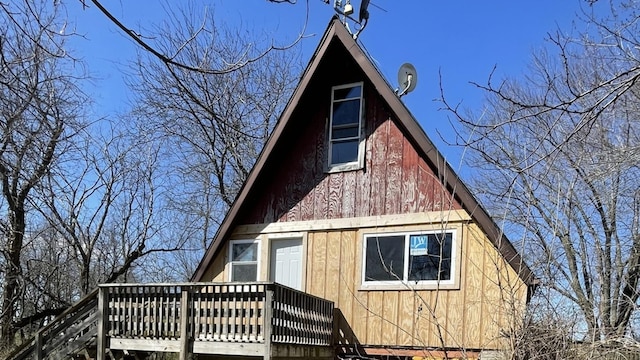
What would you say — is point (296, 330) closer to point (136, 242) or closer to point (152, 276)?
point (136, 242)

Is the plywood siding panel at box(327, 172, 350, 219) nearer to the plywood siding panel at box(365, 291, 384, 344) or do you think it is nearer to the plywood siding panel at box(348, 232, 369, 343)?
the plywood siding panel at box(348, 232, 369, 343)

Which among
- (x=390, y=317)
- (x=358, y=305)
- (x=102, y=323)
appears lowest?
(x=102, y=323)

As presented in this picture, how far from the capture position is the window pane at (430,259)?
32.3 ft

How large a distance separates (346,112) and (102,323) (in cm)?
573

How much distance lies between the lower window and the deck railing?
107 cm

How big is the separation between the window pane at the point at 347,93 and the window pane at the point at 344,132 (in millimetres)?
600

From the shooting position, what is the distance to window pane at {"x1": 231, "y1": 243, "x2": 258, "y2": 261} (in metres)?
11.7

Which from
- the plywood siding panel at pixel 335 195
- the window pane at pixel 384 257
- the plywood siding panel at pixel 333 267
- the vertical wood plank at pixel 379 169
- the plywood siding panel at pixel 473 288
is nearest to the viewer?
the plywood siding panel at pixel 473 288

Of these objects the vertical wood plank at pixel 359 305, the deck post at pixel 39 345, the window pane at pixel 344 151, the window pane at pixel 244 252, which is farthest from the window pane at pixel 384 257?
the deck post at pixel 39 345

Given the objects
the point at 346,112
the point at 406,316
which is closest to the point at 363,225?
the point at 406,316

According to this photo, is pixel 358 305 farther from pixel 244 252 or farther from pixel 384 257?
pixel 244 252

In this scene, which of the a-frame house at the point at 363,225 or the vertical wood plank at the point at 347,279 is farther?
the vertical wood plank at the point at 347,279

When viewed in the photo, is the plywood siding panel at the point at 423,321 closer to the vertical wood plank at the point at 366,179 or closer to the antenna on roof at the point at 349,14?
the vertical wood plank at the point at 366,179

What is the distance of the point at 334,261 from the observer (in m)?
10.8
